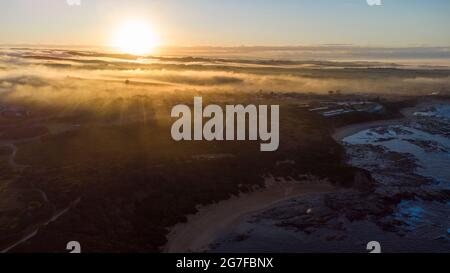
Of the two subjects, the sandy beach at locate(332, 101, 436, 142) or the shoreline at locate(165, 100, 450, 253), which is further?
the sandy beach at locate(332, 101, 436, 142)

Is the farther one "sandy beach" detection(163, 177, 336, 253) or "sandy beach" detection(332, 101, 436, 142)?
"sandy beach" detection(332, 101, 436, 142)

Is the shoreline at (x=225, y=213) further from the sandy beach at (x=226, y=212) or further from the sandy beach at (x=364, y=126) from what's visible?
the sandy beach at (x=364, y=126)

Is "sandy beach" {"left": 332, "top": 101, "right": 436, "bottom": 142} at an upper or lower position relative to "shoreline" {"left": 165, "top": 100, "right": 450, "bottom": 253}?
upper

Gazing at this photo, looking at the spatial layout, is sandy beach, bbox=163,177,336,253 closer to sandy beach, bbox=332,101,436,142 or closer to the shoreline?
the shoreline

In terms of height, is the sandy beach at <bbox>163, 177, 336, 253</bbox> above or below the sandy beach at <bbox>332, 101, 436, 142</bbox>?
below

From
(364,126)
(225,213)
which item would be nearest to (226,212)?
(225,213)

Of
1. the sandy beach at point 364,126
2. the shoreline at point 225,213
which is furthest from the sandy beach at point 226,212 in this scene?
the sandy beach at point 364,126

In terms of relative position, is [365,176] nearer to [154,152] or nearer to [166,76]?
[154,152]

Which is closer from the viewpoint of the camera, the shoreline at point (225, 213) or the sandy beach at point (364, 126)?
the shoreline at point (225, 213)

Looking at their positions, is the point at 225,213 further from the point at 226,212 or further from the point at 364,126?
the point at 364,126

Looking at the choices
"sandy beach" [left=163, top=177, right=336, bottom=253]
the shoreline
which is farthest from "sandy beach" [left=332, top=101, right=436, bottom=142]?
the shoreline
